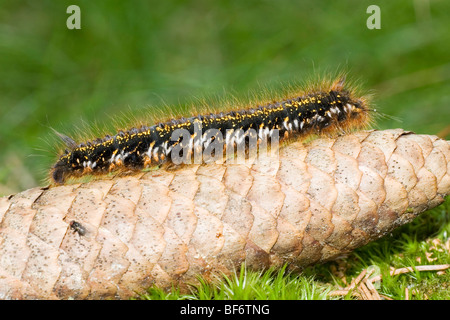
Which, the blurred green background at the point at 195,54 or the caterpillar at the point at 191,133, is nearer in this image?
the caterpillar at the point at 191,133

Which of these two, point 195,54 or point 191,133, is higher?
point 195,54

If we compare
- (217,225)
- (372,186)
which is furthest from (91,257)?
(372,186)

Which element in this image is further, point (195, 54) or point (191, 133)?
point (195, 54)

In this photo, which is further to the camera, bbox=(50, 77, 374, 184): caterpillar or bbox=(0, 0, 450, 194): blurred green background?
bbox=(0, 0, 450, 194): blurred green background

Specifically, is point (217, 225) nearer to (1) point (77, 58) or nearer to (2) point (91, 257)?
(2) point (91, 257)

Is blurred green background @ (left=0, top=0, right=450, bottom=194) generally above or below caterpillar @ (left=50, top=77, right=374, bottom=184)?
above
